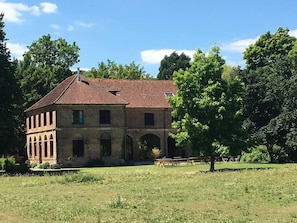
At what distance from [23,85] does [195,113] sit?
36.1 metres

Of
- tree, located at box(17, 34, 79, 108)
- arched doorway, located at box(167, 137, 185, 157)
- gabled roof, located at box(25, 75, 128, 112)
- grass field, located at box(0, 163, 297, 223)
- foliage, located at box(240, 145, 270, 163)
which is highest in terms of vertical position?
tree, located at box(17, 34, 79, 108)

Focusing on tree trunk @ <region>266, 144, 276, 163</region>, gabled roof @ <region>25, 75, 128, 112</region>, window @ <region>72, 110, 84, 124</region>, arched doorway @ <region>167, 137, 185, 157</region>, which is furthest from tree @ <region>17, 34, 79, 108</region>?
tree trunk @ <region>266, 144, 276, 163</region>

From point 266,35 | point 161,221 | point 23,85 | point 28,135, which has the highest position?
point 266,35

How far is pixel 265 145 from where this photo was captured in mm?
54188

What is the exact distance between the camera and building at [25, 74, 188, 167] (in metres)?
57.6

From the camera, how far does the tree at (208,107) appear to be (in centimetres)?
3988

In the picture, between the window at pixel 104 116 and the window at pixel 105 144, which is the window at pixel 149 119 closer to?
the window at pixel 104 116

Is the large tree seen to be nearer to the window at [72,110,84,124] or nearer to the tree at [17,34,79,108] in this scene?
the window at [72,110,84,124]

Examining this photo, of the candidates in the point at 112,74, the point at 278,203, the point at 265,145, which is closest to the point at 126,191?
the point at 278,203

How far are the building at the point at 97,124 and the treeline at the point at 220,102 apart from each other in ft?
14.8

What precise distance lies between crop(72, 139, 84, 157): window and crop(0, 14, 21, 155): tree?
34.6ft

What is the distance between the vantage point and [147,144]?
64188 mm

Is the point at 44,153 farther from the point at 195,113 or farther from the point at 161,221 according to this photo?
the point at 161,221

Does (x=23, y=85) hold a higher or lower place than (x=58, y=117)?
higher
